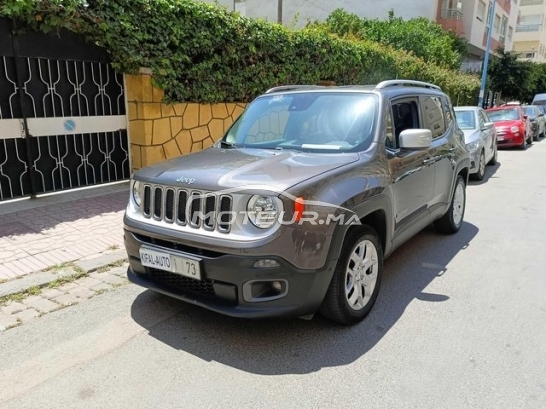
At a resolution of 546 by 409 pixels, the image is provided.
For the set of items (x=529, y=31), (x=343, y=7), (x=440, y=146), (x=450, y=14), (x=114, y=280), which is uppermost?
(x=529, y=31)

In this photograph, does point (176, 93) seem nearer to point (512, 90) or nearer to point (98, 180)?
point (98, 180)

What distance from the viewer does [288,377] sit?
2709mm

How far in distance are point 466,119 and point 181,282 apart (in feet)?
29.0

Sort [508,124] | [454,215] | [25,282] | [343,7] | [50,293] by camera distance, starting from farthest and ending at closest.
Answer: [343,7] → [508,124] → [454,215] → [25,282] → [50,293]

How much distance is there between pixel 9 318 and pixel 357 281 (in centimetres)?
269

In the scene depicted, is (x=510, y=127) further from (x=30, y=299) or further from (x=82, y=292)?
(x=30, y=299)

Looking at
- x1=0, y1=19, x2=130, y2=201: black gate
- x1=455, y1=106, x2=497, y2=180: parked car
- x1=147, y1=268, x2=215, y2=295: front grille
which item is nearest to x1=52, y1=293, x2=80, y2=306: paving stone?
x1=147, y1=268, x2=215, y2=295: front grille

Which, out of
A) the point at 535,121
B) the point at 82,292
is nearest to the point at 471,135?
the point at 82,292

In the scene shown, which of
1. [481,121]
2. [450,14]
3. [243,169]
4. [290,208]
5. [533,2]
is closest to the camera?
[290,208]

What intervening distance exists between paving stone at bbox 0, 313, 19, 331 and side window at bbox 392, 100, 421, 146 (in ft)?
11.3

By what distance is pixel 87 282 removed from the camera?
4.09 metres

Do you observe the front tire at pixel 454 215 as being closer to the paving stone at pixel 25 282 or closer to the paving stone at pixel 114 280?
the paving stone at pixel 114 280

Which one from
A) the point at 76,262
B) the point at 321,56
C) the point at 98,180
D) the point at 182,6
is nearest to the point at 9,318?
the point at 76,262

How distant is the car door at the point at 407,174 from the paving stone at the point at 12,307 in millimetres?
3184
